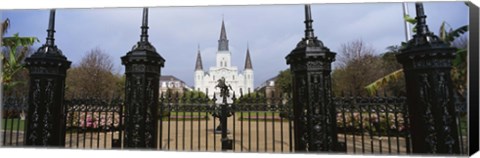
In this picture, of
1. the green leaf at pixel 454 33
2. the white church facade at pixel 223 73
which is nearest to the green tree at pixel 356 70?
the green leaf at pixel 454 33

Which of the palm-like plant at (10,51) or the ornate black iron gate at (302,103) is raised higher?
the palm-like plant at (10,51)

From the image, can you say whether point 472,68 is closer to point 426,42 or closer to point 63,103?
point 426,42

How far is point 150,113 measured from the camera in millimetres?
3379

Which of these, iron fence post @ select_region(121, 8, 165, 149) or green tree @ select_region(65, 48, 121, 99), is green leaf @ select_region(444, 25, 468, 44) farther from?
green tree @ select_region(65, 48, 121, 99)

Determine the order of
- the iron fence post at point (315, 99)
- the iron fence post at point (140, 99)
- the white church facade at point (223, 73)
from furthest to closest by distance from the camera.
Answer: the white church facade at point (223, 73) → the iron fence post at point (140, 99) → the iron fence post at point (315, 99)

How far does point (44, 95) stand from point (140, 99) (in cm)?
131

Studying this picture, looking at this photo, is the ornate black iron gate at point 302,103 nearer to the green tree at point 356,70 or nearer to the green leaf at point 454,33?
the green leaf at point 454,33

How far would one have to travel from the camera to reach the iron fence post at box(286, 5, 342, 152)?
316 centimetres

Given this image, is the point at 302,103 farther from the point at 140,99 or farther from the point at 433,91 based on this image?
the point at 140,99

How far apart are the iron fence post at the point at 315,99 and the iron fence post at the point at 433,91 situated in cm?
89

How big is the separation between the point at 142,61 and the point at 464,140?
150 inches

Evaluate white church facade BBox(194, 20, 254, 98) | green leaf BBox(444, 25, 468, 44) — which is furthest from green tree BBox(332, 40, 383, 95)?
white church facade BBox(194, 20, 254, 98)

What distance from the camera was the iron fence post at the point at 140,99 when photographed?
131 inches

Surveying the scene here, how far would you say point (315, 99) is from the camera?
3.17 m
